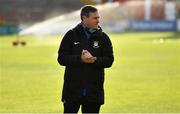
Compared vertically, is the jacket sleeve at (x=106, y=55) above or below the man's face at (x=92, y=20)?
below

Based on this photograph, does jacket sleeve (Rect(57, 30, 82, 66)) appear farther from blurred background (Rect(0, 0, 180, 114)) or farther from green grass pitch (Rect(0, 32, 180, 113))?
green grass pitch (Rect(0, 32, 180, 113))

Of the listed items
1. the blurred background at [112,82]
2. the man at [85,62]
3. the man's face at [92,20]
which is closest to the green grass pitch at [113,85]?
the blurred background at [112,82]

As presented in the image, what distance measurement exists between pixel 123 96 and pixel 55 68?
375 inches

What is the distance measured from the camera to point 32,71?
25781 mm

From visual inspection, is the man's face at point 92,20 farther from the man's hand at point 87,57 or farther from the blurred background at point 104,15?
the blurred background at point 104,15

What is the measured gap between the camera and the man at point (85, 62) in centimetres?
998

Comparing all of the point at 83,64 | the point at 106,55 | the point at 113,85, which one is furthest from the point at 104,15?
the point at 83,64

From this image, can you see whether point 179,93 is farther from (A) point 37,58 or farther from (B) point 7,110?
(A) point 37,58

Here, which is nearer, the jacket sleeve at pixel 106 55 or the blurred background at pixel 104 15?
the jacket sleeve at pixel 106 55

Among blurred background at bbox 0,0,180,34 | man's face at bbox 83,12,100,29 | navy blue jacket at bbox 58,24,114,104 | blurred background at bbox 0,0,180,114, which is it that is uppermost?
man's face at bbox 83,12,100,29

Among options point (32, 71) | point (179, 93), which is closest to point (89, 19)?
point (179, 93)

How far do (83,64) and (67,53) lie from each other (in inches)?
11.0

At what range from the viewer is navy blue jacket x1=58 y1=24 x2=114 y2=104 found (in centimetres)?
1003

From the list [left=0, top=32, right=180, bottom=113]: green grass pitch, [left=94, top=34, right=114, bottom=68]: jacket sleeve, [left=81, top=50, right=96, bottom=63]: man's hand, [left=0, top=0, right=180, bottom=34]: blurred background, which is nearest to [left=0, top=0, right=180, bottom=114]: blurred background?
[left=0, top=32, right=180, bottom=113]: green grass pitch
